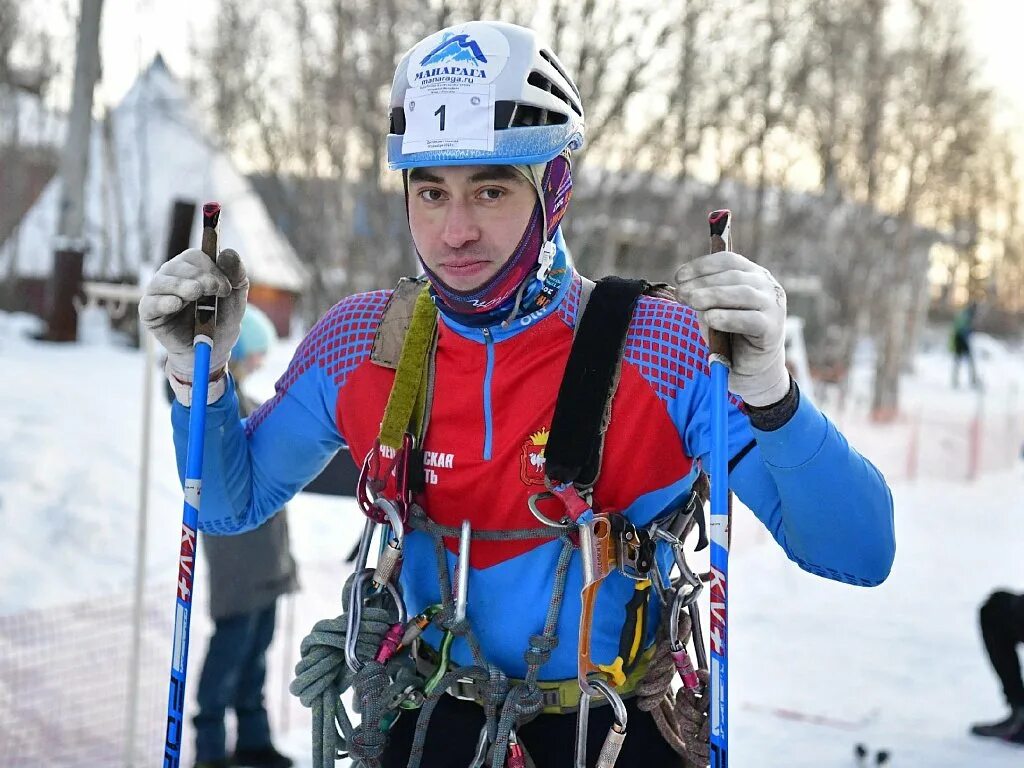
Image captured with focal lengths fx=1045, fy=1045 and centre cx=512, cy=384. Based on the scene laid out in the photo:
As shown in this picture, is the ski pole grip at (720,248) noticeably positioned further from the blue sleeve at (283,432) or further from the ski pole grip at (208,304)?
the ski pole grip at (208,304)

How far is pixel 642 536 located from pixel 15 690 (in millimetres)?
3842

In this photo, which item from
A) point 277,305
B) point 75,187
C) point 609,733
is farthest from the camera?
point 277,305

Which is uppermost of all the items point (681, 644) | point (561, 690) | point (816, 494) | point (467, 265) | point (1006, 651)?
point (467, 265)

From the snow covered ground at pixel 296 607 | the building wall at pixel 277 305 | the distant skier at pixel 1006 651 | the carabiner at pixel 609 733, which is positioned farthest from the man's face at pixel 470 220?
the building wall at pixel 277 305

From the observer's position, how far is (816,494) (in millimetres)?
1814

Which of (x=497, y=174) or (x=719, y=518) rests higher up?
(x=497, y=174)

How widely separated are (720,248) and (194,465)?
1111mm

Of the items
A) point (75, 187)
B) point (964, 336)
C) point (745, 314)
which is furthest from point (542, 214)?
point (964, 336)

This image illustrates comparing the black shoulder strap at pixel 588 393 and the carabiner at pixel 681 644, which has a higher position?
the black shoulder strap at pixel 588 393

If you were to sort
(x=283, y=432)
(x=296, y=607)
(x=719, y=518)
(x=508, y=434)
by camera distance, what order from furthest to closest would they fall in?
1. (x=296, y=607)
2. (x=283, y=432)
3. (x=508, y=434)
4. (x=719, y=518)

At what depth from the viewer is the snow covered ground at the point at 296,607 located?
499 cm

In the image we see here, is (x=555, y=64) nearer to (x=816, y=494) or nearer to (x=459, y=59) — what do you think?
(x=459, y=59)

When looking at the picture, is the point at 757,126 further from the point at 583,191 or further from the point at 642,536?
the point at 642,536

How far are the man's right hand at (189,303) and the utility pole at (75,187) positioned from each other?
37.3 feet
